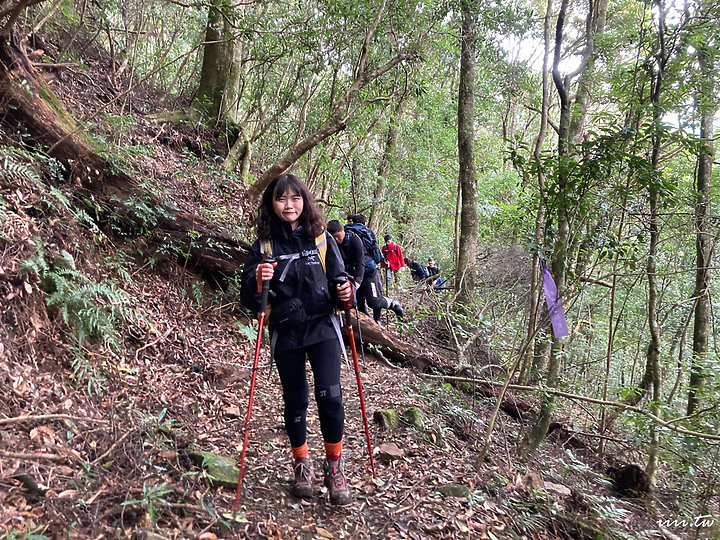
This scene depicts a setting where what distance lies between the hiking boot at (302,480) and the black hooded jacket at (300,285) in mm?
882

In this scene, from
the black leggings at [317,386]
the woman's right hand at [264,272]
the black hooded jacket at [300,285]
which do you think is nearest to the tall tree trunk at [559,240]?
the black hooded jacket at [300,285]

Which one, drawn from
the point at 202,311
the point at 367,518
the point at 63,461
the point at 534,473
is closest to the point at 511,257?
the point at 534,473

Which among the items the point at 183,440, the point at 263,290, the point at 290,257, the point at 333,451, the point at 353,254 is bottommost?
the point at 183,440

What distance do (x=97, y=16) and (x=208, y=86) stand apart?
247 centimetres

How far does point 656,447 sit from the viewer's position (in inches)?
185

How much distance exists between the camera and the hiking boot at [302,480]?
3.02 m

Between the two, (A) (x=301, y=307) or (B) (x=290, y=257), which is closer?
(A) (x=301, y=307)

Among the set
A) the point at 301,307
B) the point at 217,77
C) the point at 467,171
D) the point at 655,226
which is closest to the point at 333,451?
the point at 301,307

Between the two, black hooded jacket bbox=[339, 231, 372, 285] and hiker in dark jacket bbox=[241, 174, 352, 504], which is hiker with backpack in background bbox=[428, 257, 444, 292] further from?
hiker in dark jacket bbox=[241, 174, 352, 504]

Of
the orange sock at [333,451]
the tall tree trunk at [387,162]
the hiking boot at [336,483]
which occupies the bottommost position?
the hiking boot at [336,483]

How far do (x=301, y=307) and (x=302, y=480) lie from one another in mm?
1258

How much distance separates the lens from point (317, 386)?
296 cm

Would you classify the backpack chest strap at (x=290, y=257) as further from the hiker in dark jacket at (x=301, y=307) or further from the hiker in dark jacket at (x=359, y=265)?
the hiker in dark jacket at (x=359, y=265)

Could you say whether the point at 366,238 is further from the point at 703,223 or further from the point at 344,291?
the point at 703,223
